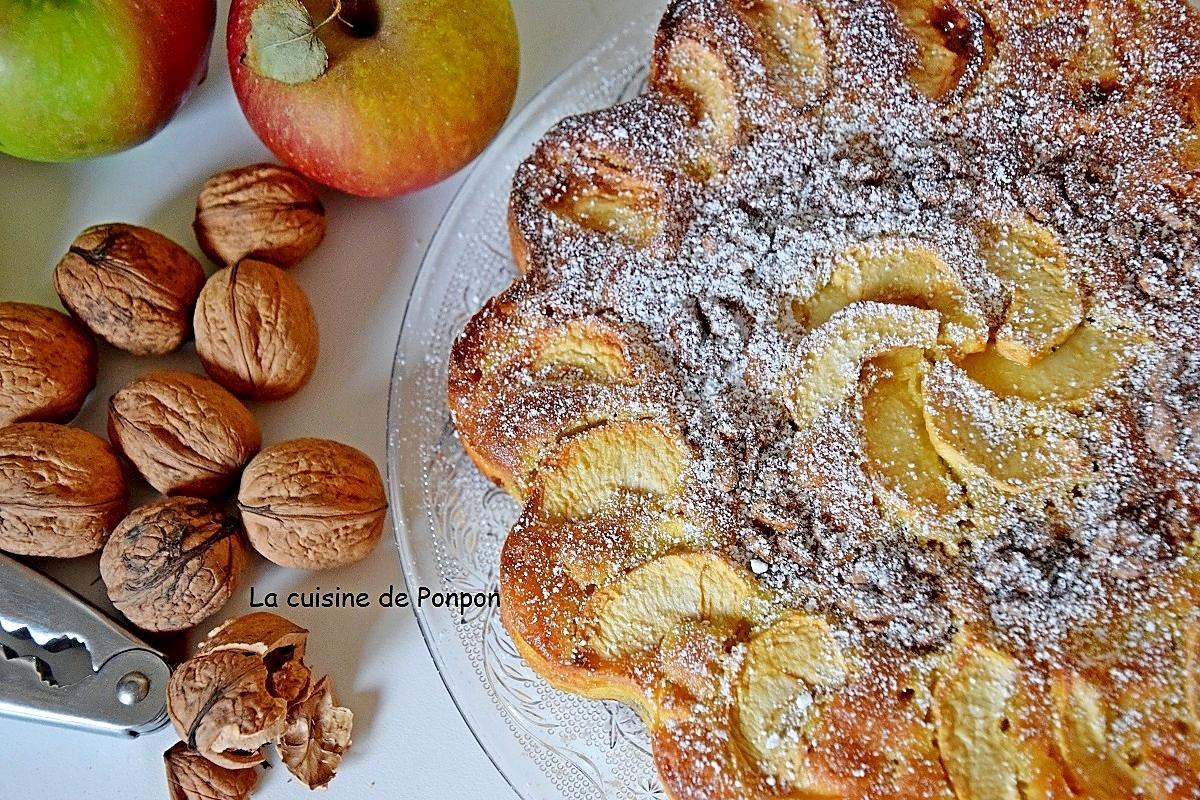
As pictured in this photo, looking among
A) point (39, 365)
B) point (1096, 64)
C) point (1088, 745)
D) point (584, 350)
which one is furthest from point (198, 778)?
point (1096, 64)

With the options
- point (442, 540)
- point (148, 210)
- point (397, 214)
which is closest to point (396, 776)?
point (442, 540)

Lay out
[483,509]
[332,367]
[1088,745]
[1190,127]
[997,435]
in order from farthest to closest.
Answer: [332,367] → [483,509] → [1190,127] → [997,435] → [1088,745]

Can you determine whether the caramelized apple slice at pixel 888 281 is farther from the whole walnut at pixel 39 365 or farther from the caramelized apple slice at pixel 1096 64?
the whole walnut at pixel 39 365

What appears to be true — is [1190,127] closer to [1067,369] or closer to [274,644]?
[1067,369]

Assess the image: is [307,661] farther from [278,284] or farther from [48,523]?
[278,284]

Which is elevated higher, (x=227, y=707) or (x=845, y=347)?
(x=845, y=347)

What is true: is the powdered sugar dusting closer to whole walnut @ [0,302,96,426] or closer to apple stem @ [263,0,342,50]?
apple stem @ [263,0,342,50]

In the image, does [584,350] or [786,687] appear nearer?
[786,687]
